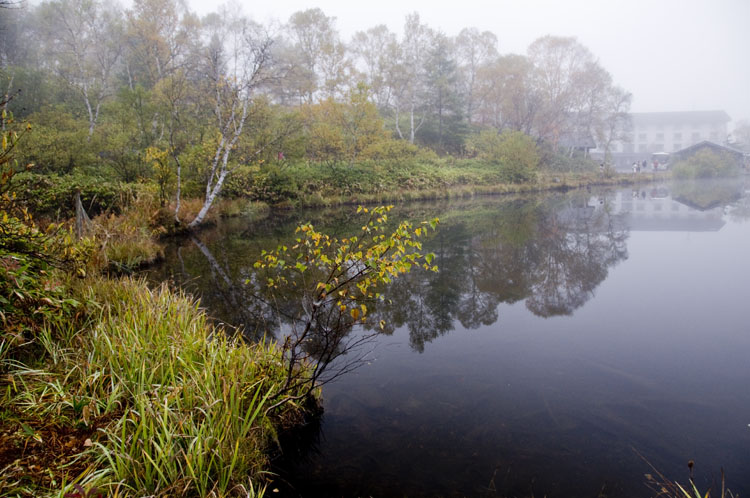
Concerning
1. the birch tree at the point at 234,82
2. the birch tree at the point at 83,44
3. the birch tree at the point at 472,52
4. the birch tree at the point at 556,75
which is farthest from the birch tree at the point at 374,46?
the birch tree at the point at 234,82

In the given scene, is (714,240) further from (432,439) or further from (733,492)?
(432,439)

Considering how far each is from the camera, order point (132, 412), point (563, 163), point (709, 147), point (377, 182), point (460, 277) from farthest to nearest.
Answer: point (709, 147), point (563, 163), point (377, 182), point (460, 277), point (132, 412)

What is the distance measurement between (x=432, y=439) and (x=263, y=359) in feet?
5.40

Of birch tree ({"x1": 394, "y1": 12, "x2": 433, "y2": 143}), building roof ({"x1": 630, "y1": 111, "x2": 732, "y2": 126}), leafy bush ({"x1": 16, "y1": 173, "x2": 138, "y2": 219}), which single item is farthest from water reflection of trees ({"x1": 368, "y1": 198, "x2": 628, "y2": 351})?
building roof ({"x1": 630, "y1": 111, "x2": 732, "y2": 126})

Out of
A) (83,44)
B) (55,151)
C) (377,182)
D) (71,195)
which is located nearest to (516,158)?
(377,182)

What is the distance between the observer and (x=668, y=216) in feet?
57.7

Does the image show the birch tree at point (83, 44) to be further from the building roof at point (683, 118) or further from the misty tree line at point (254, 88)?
the building roof at point (683, 118)

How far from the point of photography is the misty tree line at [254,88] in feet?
48.6

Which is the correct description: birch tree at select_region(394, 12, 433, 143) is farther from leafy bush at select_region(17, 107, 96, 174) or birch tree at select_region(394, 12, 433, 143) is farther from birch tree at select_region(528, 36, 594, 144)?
leafy bush at select_region(17, 107, 96, 174)

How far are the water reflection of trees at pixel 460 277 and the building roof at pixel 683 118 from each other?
285 ft

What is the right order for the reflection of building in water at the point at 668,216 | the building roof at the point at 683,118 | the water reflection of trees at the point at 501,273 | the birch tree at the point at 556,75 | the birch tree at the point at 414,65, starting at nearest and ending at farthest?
1. the water reflection of trees at the point at 501,273
2. the reflection of building in water at the point at 668,216
3. the birch tree at the point at 414,65
4. the birch tree at the point at 556,75
5. the building roof at the point at 683,118

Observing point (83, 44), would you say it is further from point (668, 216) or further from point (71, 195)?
point (668, 216)

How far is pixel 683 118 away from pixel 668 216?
3461 inches

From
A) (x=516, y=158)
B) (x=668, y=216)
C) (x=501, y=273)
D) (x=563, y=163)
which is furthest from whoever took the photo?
(x=563, y=163)
